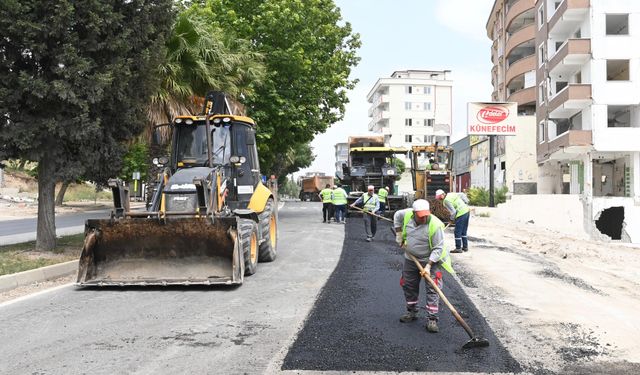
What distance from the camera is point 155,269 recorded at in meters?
8.87

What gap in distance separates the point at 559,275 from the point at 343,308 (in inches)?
221

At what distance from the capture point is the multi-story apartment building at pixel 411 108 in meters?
84.6

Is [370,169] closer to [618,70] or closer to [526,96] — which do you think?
[618,70]

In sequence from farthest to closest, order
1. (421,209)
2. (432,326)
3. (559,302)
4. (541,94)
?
(541,94), (559,302), (421,209), (432,326)

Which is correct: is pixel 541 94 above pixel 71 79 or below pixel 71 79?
above

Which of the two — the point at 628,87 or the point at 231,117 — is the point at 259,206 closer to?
the point at 231,117

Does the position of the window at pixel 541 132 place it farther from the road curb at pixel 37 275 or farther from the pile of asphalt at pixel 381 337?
the road curb at pixel 37 275

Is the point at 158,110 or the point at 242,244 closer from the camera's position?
the point at 242,244

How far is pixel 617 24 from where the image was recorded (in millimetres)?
31734

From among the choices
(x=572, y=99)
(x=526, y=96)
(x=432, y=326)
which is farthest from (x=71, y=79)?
(x=526, y=96)

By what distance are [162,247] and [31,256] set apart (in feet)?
12.1

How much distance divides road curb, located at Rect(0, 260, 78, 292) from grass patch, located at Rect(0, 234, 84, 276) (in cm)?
22

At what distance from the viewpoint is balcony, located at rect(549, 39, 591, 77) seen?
100ft

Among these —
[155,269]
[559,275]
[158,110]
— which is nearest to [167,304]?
[155,269]
